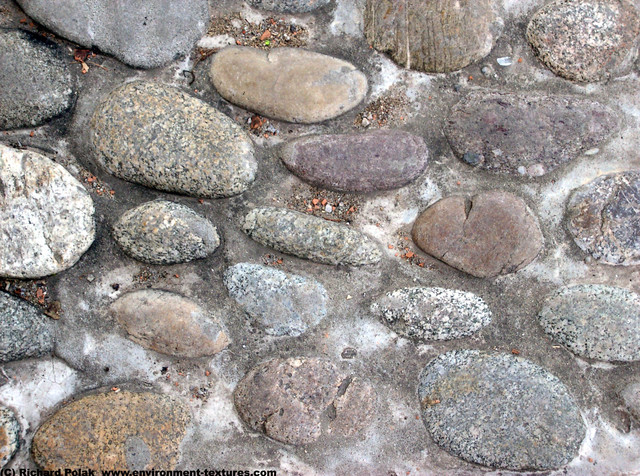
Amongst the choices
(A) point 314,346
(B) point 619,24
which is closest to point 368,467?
(A) point 314,346

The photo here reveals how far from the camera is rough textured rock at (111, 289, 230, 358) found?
8.74 ft

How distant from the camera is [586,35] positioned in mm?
2717

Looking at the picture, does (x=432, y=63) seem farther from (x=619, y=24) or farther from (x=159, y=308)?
(x=159, y=308)

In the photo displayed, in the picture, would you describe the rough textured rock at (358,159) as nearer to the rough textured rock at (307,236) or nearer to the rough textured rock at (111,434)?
the rough textured rock at (307,236)

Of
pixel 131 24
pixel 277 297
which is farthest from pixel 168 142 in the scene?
pixel 277 297

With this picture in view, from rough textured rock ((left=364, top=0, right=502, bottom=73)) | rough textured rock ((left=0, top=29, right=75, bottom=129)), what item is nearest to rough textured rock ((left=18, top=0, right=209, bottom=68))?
rough textured rock ((left=0, top=29, right=75, bottom=129))

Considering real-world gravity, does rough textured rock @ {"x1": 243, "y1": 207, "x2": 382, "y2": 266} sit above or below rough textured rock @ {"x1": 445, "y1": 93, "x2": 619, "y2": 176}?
below

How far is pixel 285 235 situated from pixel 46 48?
65.3 inches

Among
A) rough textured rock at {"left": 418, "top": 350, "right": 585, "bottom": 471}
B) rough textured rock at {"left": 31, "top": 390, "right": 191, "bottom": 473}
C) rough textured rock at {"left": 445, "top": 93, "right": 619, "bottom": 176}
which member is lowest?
rough textured rock at {"left": 31, "top": 390, "right": 191, "bottom": 473}

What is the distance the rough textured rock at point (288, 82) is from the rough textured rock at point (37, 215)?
3.35ft

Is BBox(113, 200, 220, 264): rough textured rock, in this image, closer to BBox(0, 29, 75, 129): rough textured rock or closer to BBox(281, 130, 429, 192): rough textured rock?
BBox(281, 130, 429, 192): rough textured rock

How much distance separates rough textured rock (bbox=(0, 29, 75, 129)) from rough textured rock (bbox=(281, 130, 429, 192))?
1275 mm

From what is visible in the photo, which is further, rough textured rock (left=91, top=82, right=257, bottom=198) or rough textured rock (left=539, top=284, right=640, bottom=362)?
rough textured rock (left=539, top=284, right=640, bottom=362)

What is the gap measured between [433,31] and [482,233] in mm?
1165
